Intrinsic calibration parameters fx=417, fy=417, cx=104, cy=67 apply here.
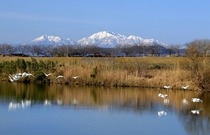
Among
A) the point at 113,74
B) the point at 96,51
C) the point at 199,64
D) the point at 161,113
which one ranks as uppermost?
the point at 96,51

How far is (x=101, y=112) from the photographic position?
71.3 feet

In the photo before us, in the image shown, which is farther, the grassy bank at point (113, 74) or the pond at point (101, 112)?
the grassy bank at point (113, 74)

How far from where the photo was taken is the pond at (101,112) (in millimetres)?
17328

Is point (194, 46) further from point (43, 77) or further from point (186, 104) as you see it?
point (43, 77)

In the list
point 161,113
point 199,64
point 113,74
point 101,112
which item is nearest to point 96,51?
point 113,74

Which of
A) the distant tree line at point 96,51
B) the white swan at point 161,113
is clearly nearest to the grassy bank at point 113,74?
the white swan at point 161,113

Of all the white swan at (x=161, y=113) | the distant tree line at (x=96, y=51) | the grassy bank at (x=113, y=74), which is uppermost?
the distant tree line at (x=96, y=51)

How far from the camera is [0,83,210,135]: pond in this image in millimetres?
17328

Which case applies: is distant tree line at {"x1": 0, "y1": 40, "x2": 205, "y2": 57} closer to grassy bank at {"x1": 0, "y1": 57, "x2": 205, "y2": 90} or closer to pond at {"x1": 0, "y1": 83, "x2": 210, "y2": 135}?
grassy bank at {"x1": 0, "y1": 57, "x2": 205, "y2": 90}

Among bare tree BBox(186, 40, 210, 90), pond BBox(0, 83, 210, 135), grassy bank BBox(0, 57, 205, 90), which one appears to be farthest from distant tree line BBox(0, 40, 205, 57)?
pond BBox(0, 83, 210, 135)

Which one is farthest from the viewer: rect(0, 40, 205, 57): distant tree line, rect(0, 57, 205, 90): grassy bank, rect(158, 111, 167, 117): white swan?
rect(0, 40, 205, 57): distant tree line

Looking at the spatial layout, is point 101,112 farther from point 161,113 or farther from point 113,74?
point 113,74

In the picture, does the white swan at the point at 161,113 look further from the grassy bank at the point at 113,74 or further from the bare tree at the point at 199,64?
the grassy bank at the point at 113,74

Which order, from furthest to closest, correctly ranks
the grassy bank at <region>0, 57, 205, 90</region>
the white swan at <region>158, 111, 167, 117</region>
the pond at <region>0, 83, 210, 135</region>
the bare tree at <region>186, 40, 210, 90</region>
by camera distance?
the grassy bank at <region>0, 57, 205, 90</region> < the bare tree at <region>186, 40, 210, 90</region> < the white swan at <region>158, 111, 167, 117</region> < the pond at <region>0, 83, 210, 135</region>
